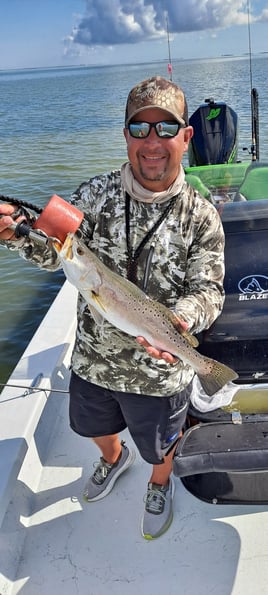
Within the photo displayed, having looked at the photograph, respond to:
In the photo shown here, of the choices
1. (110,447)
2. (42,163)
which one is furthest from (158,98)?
(42,163)

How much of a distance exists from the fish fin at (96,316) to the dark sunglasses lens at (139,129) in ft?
2.58

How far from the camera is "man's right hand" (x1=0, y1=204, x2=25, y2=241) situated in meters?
2.02

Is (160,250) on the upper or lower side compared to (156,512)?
upper

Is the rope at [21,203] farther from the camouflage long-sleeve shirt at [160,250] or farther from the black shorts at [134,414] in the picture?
the black shorts at [134,414]

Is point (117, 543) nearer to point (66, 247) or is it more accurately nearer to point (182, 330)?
point (182, 330)

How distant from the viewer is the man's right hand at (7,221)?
202 centimetres

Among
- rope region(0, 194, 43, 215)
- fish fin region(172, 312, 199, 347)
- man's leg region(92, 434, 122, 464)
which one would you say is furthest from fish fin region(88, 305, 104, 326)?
man's leg region(92, 434, 122, 464)

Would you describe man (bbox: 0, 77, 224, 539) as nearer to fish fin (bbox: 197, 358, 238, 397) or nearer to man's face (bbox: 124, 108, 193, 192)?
man's face (bbox: 124, 108, 193, 192)

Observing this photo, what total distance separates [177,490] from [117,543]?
53cm

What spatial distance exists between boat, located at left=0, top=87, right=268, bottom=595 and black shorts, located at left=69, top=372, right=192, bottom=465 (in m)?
0.13

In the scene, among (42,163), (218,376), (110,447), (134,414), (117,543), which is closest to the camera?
(218,376)

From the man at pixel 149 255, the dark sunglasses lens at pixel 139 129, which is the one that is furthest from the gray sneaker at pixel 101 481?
the dark sunglasses lens at pixel 139 129

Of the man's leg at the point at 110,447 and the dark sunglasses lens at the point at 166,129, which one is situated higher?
the dark sunglasses lens at the point at 166,129

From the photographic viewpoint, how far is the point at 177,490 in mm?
3207
